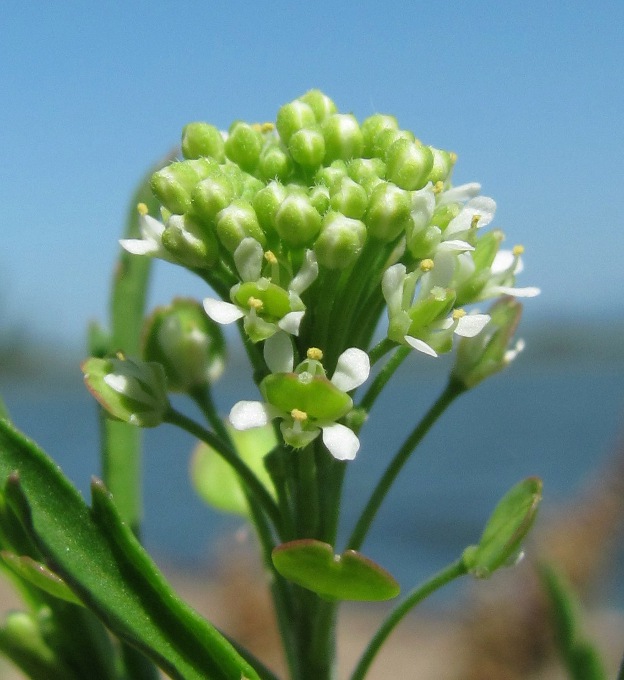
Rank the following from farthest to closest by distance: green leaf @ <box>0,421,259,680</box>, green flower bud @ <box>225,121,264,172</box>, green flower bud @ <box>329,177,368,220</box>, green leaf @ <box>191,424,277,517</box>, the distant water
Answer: the distant water, green leaf @ <box>191,424,277,517</box>, green flower bud @ <box>225,121,264,172</box>, green flower bud @ <box>329,177,368,220</box>, green leaf @ <box>0,421,259,680</box>

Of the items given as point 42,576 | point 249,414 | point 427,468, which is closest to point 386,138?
point 249,414

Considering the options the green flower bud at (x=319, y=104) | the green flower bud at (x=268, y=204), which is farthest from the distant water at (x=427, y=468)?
the green flower bud at (x=268, y=204)

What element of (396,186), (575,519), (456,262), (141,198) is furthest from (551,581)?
(575,519)

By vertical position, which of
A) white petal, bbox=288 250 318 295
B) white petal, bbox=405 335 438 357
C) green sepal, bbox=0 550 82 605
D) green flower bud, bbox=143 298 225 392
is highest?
white petal, bbox=288 250 318 295

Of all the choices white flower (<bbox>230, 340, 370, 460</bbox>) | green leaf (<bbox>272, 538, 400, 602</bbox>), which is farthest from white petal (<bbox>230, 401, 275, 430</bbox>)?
green leaf (<bbox>272, 538, 400, 602</bbox>)

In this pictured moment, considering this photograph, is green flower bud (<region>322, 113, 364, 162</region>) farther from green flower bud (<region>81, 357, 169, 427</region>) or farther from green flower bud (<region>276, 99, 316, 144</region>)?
green flower bud (<region>81, 357, 169, 427</region>)
